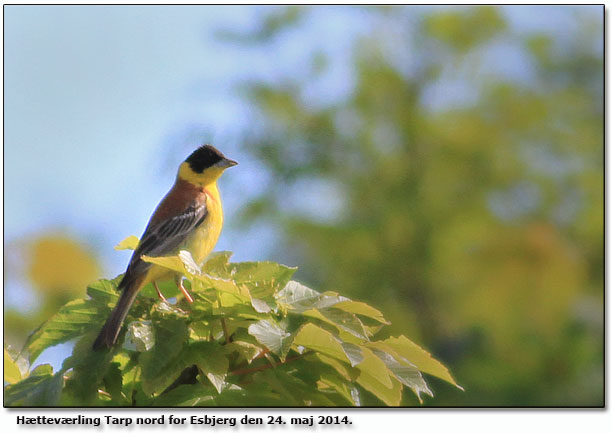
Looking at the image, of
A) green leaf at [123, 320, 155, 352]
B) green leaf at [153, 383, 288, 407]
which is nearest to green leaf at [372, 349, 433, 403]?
green leaf at [153, 383, 288, 407]

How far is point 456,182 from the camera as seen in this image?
15984 millimetres

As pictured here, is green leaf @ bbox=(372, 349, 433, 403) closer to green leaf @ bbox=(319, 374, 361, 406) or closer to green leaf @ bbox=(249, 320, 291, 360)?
green leaf @ bbox=(319, 374, 361, 406)

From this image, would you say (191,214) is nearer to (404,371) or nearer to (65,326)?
(65,326)

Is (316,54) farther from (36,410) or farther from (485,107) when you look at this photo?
(36,410)

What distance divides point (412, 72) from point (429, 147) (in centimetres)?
187

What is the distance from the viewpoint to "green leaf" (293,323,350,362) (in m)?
2.45

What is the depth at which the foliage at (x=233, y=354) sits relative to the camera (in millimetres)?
2469

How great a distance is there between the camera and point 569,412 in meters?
3.91

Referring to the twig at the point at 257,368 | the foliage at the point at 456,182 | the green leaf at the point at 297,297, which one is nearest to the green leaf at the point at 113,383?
the twig at the point at 257,368

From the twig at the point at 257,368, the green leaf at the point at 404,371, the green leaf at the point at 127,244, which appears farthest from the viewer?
the green leaf at the point at 127,244

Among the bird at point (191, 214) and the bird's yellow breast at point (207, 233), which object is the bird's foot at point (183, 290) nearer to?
the bird at point (191, 214)

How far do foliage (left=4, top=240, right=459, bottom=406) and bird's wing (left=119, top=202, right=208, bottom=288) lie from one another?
155 centimetres

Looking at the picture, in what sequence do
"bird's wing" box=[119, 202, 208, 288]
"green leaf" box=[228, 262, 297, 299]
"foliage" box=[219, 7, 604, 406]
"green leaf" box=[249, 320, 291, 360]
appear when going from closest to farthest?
"green leaf" box=[249, 320, 291, 360] < "green leaf" box=[228, 262, 297, 299] < "bird's wing" box=[119, 202, 208, 288] < "foliage" box=[219, 7, 604, 406]

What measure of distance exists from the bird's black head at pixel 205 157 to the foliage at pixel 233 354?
8.80 feet
